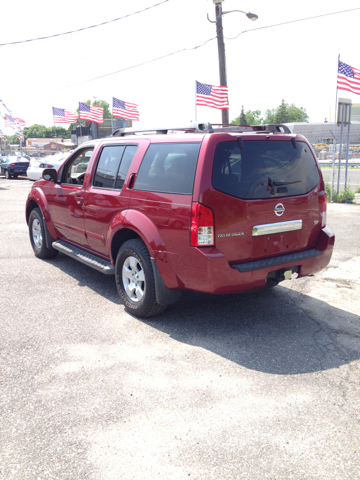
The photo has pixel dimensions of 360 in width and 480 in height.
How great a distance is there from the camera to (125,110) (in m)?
27.4

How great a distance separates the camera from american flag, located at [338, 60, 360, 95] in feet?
42.5

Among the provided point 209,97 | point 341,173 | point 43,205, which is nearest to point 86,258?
point 43,205

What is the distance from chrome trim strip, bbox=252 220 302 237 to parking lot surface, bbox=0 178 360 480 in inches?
38.8

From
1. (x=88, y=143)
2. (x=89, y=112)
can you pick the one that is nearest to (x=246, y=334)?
(x=88, y=143)

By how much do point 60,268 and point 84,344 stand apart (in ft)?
9.38

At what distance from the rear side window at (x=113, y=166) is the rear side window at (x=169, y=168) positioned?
13.3 inches

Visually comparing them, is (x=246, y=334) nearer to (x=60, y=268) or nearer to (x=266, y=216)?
(x=266, y=216)

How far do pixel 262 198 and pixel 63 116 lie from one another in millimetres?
32553

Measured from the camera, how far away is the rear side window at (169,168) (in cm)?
414

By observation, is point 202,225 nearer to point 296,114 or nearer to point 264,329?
point 264,329

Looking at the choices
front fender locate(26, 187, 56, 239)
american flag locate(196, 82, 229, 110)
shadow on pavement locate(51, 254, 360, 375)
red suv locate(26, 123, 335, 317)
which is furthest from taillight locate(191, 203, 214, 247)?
american flag locate(196, 82, 229, 110)

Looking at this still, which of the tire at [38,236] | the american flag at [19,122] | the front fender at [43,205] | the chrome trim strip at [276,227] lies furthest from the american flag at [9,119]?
the chrome trim strip at [276,227]

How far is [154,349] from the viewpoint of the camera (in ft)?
13.4

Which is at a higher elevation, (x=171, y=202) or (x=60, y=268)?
(x=171, y=202)
